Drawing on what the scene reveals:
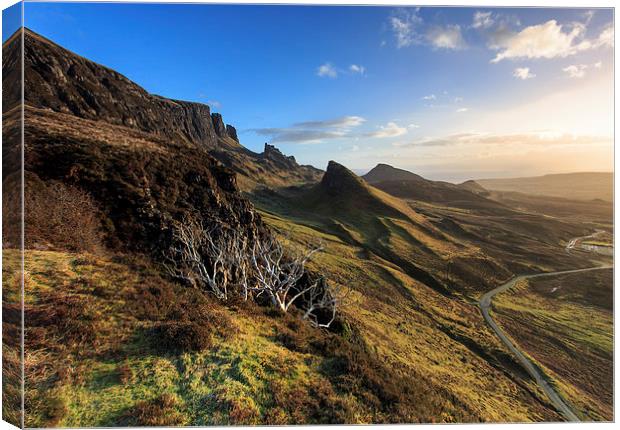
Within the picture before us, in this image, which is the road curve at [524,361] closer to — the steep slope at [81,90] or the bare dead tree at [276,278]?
the bare dead tree at [276,278]

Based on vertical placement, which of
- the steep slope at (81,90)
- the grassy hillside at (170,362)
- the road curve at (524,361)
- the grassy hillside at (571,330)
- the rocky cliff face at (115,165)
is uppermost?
the steep slope at (81,90)

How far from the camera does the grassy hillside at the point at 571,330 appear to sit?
1057 inches

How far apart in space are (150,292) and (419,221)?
85532 mm

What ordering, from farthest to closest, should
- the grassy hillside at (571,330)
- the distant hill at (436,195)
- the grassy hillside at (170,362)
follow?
the distant hill at (436,195) → the grassy hillside at (571,330) → the grassy hillside at (170,362)

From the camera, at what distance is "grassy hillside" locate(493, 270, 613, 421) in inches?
1057

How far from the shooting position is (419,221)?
86.8 meters

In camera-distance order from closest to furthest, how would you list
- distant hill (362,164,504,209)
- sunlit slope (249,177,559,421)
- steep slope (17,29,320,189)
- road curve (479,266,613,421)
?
sunlit slope (249,177,559,421)
road curve (479,266,613,421)
steep slope (17,29,320,189)
distant hill (362,164,504,209)

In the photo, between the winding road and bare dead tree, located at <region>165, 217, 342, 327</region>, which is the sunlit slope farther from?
bare dead tree, located at <region>165, 217, 342, 327</region>

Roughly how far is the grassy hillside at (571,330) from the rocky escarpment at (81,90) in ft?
176

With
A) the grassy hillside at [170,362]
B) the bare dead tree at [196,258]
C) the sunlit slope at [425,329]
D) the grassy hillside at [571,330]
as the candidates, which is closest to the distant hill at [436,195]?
the grassy hillside at [571,330]

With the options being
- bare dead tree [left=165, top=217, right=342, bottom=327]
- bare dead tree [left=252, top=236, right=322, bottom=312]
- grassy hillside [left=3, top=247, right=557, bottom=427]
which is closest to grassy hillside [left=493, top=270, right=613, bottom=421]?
grassy hillside [left=3, top=247, right=557, bottom=427]

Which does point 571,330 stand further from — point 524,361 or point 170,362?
point 170,362

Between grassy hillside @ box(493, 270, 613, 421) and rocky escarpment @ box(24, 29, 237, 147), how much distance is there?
5369cm

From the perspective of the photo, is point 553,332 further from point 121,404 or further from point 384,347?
point 121,404
